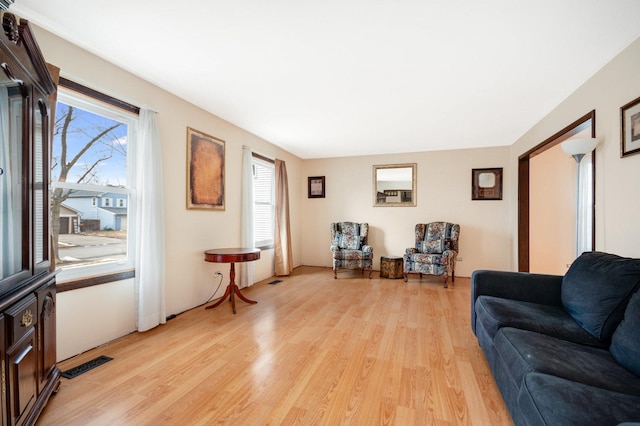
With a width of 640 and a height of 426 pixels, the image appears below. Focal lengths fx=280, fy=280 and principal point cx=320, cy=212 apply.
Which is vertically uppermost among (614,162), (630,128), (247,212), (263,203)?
(630,128)

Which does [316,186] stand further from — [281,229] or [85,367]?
[85,367]

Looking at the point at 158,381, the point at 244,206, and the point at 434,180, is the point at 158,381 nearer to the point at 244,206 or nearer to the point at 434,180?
the point at 244,206

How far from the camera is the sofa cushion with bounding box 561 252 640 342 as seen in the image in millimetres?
1553

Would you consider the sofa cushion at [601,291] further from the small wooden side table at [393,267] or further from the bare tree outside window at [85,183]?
the bare tree outside window at [85,183]

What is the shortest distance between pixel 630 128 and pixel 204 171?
4040mm

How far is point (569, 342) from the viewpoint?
157 centimetres

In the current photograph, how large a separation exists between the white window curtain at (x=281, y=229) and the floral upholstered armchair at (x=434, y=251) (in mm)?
2198

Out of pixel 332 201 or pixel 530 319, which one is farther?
pixel 332 201

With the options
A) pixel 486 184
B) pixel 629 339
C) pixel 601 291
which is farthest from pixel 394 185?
pixel 629 339

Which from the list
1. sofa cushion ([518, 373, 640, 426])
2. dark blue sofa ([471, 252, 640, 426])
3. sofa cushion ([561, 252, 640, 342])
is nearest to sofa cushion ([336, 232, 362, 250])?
dark blue sofa ([471, 252, 640, 426])

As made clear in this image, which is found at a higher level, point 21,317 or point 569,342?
point 21,317

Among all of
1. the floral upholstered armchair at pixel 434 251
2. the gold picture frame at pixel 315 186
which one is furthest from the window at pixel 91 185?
the floral upholstered armchair at pixel 434 251

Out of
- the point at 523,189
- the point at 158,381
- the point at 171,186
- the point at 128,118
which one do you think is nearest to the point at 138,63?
the point at 128,118

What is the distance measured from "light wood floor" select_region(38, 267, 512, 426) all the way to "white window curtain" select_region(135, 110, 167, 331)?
0.96 ft
